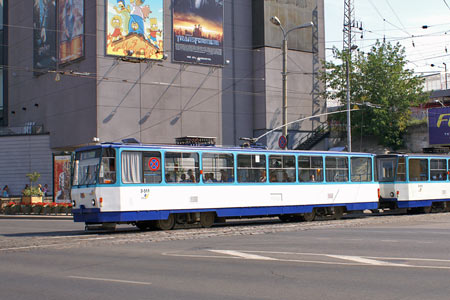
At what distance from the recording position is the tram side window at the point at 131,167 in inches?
789

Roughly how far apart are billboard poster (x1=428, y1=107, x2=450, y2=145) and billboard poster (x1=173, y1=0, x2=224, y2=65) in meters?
17.7

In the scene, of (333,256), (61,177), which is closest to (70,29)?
(61,177)

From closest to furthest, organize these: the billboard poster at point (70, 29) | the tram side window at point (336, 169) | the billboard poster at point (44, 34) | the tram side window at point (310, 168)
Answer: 1. the tram side window at point (310, 168)
2. the tram side window at point (336, 169)
3. the billboard poster at point (70, 29)
4. the billboard poster at point (44, 34)

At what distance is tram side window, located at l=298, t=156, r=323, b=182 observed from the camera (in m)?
25.1

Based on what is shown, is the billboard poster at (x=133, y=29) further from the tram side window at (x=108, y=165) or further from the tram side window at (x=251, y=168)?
the tram side window at (x=108, y=165)

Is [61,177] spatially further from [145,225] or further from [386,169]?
[386,169]

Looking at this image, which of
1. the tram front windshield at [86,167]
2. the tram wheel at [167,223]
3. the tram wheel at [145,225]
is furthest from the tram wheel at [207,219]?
the tram front windshield at [86,167]

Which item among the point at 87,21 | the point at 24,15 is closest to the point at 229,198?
the point at 87,21

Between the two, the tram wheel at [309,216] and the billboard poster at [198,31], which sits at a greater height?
the billboard poster at [198,31]

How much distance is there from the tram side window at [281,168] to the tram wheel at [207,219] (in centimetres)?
290

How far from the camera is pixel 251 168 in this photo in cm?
2352

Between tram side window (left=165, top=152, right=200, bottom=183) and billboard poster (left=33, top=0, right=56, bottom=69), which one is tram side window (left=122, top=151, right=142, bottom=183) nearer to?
tram side window (left=165, top=152, right=200, bottom=183)

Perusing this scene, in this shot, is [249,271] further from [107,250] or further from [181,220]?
[181,220]

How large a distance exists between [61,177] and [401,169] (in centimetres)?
2078
